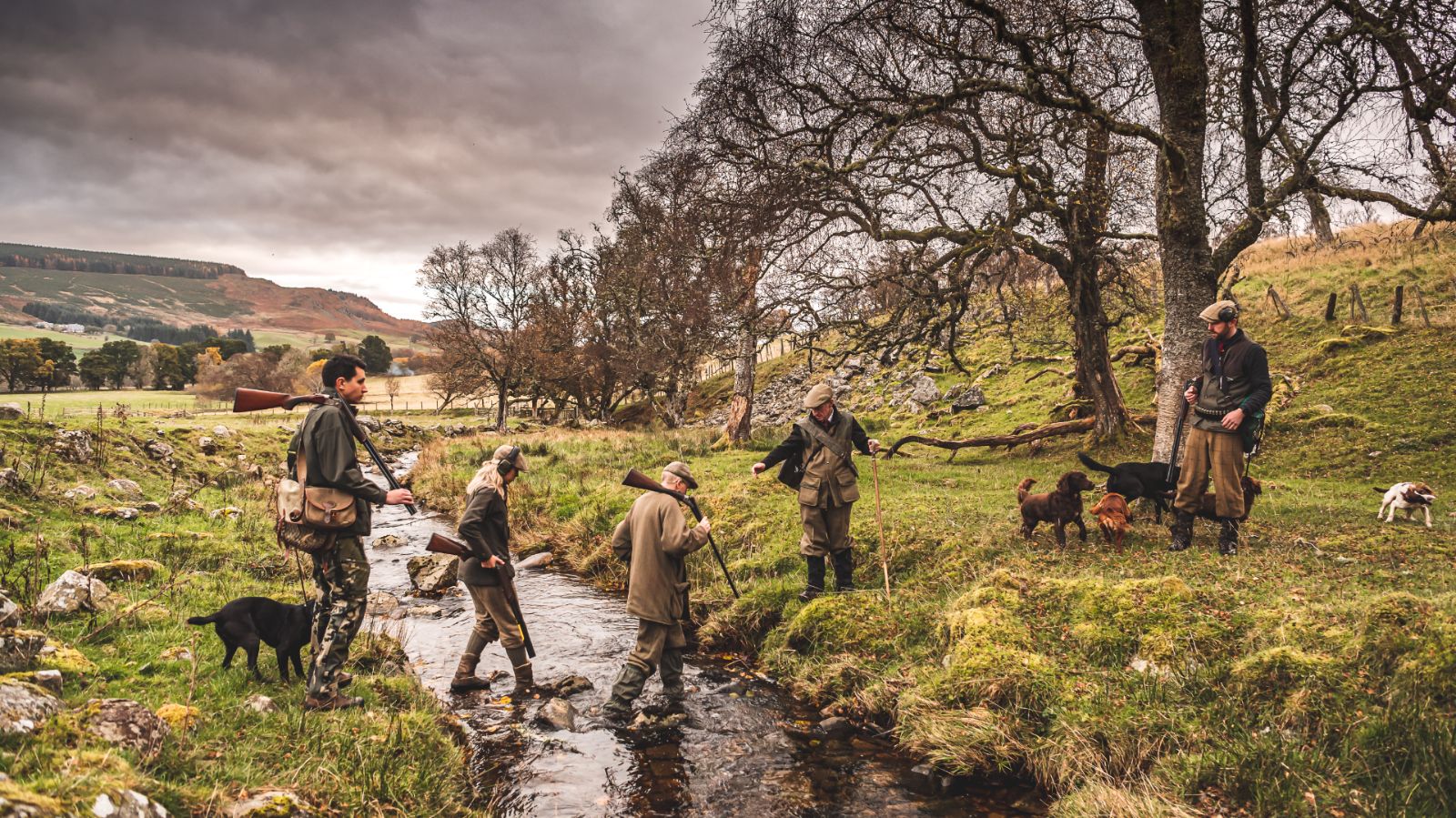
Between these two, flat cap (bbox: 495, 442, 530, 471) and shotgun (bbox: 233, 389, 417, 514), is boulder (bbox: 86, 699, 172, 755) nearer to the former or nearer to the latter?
shotgun (bbox: 233, 389, 417, 514)

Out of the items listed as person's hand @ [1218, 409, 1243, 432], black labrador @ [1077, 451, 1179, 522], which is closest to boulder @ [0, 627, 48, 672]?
black labrador @ [1077, 451, 1179, 522]

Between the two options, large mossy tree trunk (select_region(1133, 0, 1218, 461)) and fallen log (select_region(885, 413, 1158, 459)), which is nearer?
large mossy tree trunk (select_region(1133, 0, 1218, 461))

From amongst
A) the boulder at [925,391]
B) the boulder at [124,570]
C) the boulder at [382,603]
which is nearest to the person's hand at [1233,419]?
the boulder at [382,603]

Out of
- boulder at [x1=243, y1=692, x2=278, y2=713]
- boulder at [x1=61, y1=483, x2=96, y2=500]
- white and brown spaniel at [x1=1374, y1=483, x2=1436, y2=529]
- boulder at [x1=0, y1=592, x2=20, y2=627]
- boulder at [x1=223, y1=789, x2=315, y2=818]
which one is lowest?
boulder at [x1=243, y1=692, x2=278, y2=713]

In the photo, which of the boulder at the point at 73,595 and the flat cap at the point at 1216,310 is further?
the flat cap at the point at 1216,310

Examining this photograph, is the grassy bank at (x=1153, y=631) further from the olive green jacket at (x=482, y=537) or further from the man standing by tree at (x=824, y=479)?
the olive green jacket at (x=482, y=537)

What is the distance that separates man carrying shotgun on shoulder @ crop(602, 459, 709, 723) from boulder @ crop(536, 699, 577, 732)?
1.10 feet

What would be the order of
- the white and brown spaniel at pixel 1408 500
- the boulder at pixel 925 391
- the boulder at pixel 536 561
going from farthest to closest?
the boulder at pixel 925 391, the boulder at pixel 536 561, the white and brown spaniel at pixel 1408 500

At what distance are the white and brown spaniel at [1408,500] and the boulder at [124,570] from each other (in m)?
15.2

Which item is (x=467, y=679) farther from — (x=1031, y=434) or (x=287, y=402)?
(x=1031, y=434)

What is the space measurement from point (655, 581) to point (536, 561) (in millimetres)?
6853

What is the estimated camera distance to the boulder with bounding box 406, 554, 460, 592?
1106 cm

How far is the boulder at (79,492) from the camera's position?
10.5 meters

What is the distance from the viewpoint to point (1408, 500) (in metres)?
8.61
